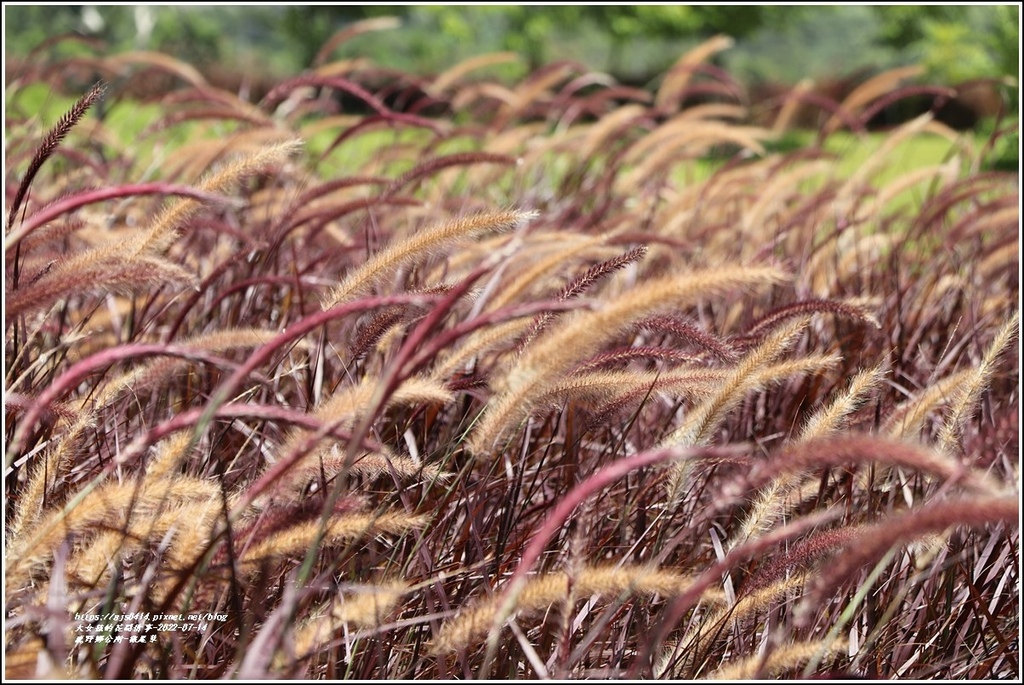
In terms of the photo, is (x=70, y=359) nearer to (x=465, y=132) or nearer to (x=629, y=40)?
(x=465, y=132)

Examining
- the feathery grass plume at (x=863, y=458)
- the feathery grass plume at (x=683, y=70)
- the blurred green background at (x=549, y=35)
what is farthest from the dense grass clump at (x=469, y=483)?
the blurred green background at (x=549, y=35)

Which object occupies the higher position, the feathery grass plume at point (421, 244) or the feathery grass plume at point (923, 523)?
the feathery grass plume at point (421, 244)

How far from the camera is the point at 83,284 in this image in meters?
1.09

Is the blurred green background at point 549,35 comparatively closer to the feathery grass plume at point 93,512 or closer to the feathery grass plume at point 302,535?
the feathery grass plume at point 93,512

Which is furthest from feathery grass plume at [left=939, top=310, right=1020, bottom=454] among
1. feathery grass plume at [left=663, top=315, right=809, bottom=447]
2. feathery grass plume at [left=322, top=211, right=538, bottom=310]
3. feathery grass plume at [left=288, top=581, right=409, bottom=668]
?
A: feathery grass plume at [left=288, top=581, right=409, bottom=668]

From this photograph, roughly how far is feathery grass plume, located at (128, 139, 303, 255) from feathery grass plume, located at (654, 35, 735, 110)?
9.58 ft

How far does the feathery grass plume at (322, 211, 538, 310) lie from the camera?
1348 millimetres

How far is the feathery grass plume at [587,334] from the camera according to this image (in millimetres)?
1079

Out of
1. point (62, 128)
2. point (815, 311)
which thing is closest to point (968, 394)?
point (815, 311)

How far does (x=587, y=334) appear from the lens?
109 cm

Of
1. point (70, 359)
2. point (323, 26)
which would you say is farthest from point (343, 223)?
point (323, 26)

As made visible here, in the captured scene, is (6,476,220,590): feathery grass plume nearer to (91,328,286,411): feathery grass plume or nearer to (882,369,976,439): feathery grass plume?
(91,328,286,411): feathery grass plume

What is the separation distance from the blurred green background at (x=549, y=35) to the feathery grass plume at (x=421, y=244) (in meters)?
13.9

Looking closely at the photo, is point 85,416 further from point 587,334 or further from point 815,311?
point 815,311
